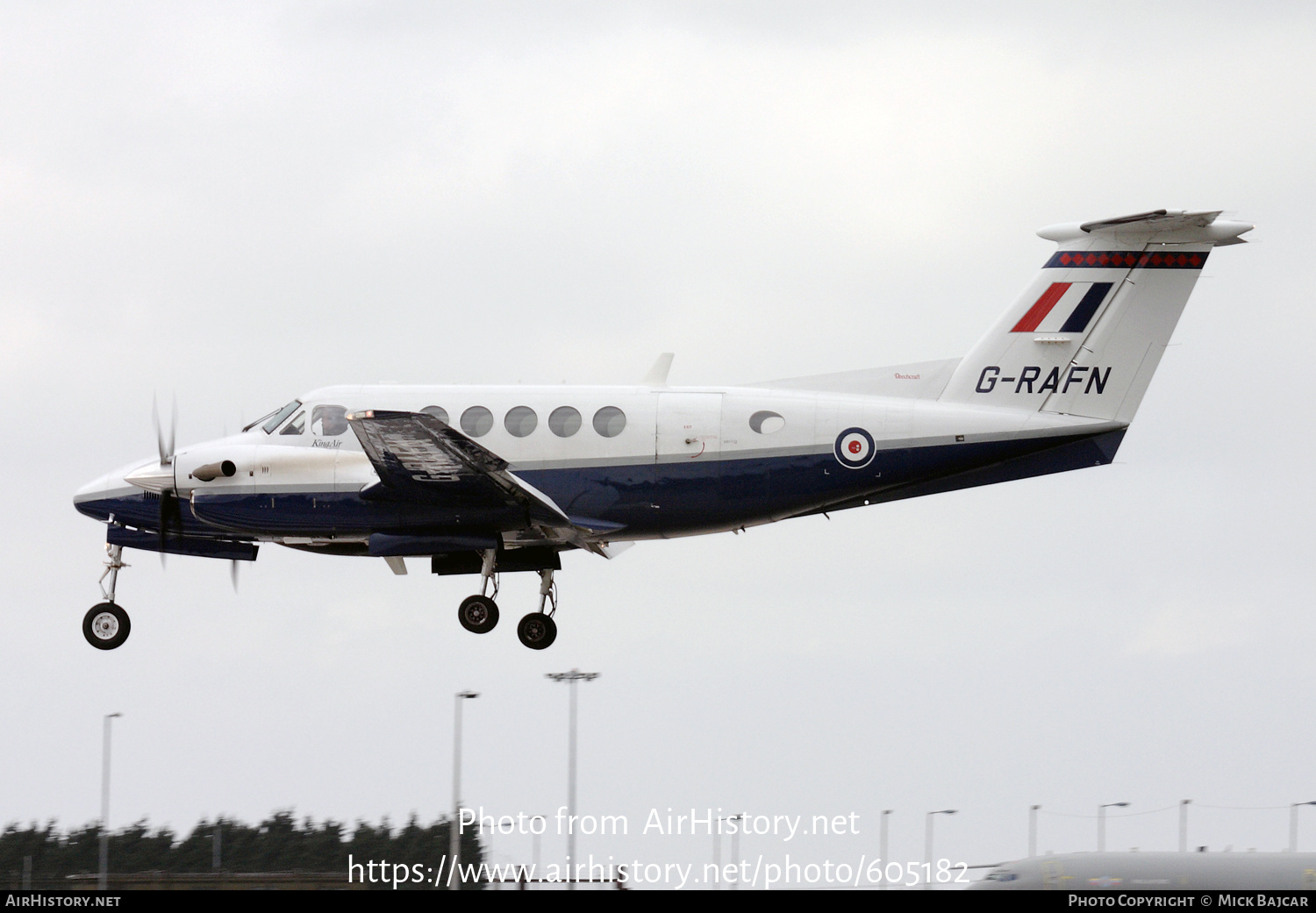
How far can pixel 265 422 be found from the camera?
101 ft

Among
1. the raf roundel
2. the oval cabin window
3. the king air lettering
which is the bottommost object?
the raf roundel

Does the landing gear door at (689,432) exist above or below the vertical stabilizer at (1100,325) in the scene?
below

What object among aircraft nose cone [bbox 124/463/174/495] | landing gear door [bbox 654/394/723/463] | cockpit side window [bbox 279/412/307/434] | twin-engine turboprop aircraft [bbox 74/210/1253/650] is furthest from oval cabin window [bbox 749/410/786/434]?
aircraft nose cone [bbox 124/463/174/495]

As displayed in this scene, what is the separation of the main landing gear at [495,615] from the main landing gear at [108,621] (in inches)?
271

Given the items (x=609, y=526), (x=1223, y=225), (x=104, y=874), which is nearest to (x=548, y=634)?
(x=609, y=526)

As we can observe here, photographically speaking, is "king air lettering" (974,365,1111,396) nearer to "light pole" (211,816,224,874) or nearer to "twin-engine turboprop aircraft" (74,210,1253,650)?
"twin-engine turboprop aircraft" (74,210,1253,650)

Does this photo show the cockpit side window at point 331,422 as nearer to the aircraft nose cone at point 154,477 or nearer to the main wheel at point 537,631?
the aircraft nose cone at point 154,477

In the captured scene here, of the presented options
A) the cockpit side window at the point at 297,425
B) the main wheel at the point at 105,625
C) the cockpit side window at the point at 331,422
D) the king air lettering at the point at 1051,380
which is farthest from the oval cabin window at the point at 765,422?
the main wheel at the point at 105,625

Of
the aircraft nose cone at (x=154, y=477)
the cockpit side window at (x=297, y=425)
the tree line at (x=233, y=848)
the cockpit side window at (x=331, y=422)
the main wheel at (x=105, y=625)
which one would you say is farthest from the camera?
the tree line at (x=233, y=848)

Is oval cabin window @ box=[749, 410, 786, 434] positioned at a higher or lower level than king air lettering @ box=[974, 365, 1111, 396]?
lower

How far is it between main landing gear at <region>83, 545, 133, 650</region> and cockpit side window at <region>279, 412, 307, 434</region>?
14.9 ft

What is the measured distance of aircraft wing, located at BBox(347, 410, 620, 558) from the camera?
26.9 metres

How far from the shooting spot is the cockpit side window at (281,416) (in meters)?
30.5

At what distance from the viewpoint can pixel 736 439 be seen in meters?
28.8
